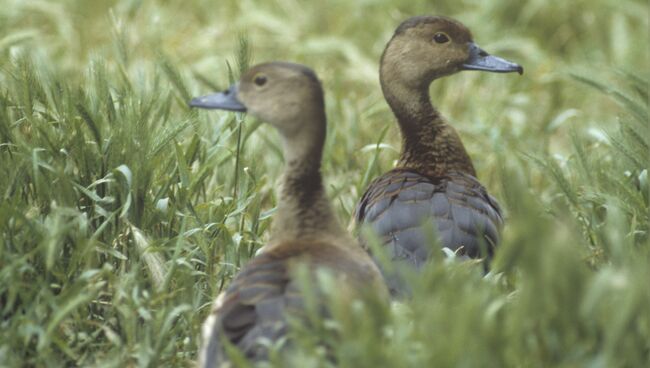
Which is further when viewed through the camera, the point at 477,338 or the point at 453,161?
the point at 453,161

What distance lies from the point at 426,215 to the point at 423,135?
0.76m

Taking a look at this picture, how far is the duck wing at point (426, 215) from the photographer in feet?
13.1

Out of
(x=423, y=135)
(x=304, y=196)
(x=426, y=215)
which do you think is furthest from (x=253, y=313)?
(x=423, y=135)

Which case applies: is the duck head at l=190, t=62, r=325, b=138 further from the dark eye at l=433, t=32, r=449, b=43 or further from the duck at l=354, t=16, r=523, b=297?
the dark eye at l=433, t=32, r=449, b=43

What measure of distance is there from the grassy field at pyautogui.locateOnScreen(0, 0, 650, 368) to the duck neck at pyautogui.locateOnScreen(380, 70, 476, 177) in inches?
6.3

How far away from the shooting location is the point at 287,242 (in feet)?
11.1

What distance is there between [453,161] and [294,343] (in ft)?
6.16

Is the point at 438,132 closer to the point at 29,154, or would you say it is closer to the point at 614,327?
the point at 29,154

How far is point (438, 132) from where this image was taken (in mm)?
4758

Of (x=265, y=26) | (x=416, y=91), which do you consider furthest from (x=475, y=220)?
(x=265, y=26)

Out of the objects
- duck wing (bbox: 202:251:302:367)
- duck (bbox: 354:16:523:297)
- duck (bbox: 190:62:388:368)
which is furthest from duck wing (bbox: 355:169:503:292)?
duck wing (bbox: 202:251:302:367)

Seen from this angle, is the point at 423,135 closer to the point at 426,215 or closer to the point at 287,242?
the point at 426,215

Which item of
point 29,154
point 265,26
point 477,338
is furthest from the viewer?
point 265,26

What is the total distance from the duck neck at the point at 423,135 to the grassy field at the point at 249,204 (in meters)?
0.16
